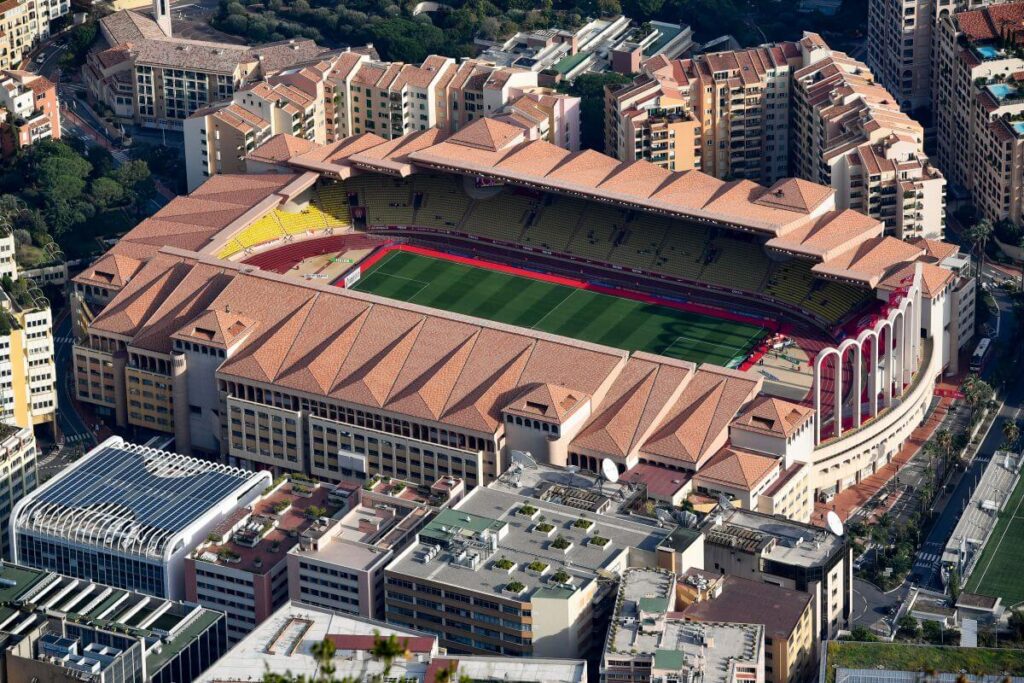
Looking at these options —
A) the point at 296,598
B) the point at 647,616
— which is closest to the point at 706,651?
the point at 647,616

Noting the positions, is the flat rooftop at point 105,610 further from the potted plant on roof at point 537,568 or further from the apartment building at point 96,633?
the potted plant on roof at point 537,568

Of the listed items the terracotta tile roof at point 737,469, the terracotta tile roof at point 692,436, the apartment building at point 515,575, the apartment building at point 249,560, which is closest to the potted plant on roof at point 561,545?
the apartment building at point 515,575

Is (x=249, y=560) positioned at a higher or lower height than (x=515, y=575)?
lower

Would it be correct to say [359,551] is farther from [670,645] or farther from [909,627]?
[909,627]

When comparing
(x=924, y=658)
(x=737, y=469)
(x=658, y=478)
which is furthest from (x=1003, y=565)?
(x=924, y=658)

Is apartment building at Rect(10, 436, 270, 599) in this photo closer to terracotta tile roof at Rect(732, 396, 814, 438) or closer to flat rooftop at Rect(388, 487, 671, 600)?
flat rooftop at Rect(388, 487, 671, 600)

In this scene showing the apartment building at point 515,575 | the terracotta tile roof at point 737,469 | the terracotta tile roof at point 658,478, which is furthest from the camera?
the terracotta tile roof at point 737,469
